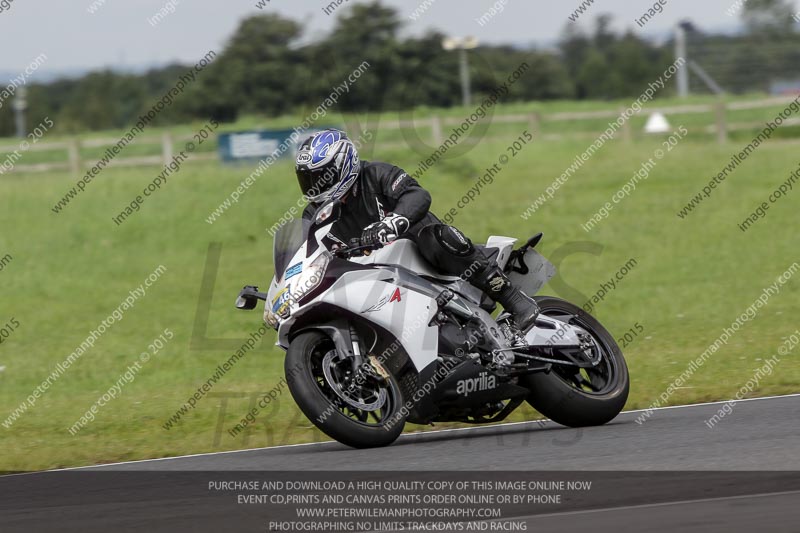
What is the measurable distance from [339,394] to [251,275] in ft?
44.7

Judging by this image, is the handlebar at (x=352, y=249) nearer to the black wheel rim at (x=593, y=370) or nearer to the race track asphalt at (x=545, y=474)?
the race track asphalt at (x=545, y=474)

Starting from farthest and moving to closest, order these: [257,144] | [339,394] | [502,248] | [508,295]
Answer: [257,144]
[502,248]
[508,295]
[339,394]

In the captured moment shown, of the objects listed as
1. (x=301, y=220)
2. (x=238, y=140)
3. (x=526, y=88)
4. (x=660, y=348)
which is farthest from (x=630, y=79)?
(x=301, y=220)

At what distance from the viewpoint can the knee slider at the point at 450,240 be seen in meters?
7.39

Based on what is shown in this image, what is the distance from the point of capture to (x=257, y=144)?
29906 millimetres

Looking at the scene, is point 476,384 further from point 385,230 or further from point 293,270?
point 293,270

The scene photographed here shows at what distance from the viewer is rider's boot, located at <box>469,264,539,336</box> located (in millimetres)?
7625

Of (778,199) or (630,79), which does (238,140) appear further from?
(630,79)

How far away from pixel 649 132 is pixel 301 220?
2858 centimetres

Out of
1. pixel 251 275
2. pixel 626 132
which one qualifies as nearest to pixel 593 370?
pixel 251 275

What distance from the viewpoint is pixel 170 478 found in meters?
6.68

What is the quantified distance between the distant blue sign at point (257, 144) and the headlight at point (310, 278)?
2172cm

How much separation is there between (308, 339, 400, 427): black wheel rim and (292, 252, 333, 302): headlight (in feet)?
1.02

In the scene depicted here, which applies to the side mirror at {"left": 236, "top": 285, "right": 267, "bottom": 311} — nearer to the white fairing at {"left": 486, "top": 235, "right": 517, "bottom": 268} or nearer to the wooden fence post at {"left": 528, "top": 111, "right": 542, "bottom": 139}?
the white fairing at {"left": 486, "top": 235, "right": 517, "bottom": 268}
